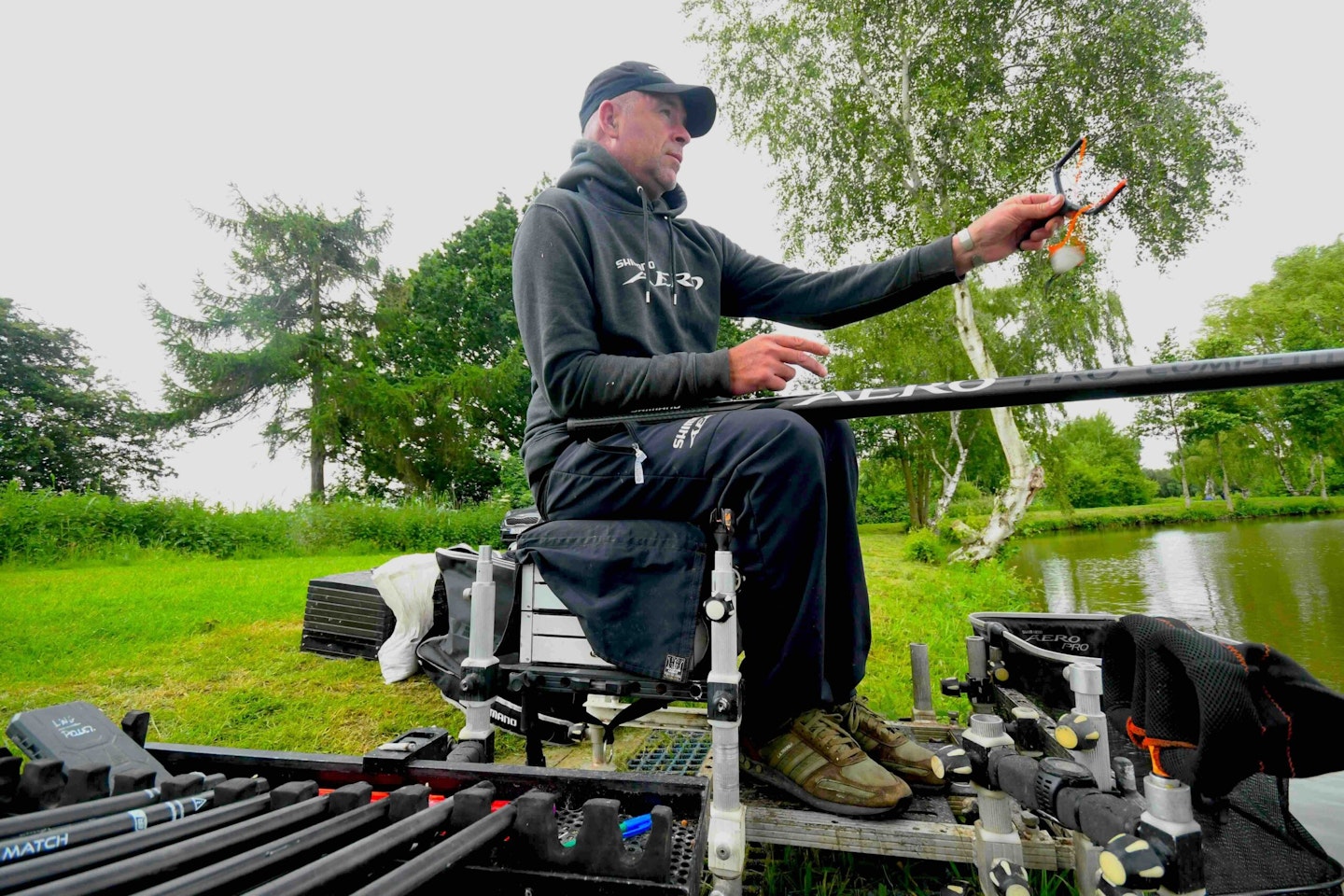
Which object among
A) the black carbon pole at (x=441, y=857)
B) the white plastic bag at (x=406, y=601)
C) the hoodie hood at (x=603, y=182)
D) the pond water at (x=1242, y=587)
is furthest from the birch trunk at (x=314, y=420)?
the black carbon pole at (x=441, y=857)

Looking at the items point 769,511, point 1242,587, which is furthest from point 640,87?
point 1242,587

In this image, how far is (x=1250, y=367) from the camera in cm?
123

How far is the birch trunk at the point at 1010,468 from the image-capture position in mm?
10492

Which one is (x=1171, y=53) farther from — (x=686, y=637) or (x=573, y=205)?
(x=686, y=637)

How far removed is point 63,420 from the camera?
88.0ft

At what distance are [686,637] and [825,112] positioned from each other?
13.5 metres

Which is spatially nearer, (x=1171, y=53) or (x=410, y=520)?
(x=1171, y=53)

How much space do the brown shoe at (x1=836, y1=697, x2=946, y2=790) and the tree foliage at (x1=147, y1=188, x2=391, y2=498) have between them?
2776cm

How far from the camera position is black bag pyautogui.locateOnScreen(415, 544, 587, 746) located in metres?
1.83

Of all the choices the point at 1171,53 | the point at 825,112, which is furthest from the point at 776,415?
the point at 1171,53

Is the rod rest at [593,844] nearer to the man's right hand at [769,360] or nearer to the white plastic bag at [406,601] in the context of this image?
the man's right hand at [769,360]

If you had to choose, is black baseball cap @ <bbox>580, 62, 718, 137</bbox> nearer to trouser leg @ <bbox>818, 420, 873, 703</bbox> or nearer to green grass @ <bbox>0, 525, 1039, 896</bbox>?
trouser leg @ <bbox>818, 420, 873, 703</bbox>

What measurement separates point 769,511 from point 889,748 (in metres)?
0.88

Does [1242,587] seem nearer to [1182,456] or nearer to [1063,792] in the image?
[1063,792]
